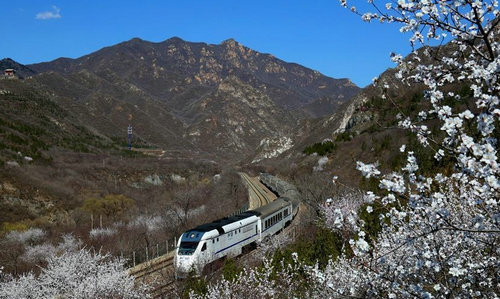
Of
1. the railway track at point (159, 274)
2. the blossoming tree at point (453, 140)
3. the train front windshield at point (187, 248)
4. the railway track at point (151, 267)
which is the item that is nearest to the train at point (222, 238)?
the train front windshield at point (187, 248)

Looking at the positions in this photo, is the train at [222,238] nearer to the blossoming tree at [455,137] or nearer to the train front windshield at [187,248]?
the train front windshield at [187,248]

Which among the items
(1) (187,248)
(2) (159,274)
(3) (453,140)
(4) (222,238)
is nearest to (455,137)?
(3) (453,140)

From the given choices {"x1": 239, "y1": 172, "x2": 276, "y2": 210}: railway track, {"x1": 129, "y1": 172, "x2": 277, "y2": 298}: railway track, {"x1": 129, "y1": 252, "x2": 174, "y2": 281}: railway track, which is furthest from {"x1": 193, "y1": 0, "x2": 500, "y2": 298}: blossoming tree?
{"x1": 239, "y1": 172, "x2": 276, "y2": 210}: railway track

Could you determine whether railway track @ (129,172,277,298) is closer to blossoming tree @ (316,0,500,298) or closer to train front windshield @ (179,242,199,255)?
train front windshield @ (179,242,199,255)

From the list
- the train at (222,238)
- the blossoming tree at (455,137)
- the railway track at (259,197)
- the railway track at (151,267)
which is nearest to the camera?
the blossoming tree at (455,137)

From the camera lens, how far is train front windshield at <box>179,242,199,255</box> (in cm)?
2444

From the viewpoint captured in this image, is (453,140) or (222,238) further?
(222,238)

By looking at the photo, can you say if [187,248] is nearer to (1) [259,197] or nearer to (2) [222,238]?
(2) [222,238]

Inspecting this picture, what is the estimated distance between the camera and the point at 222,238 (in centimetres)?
2697

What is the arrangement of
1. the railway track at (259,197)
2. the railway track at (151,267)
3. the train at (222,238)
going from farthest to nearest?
the railway track at (259,197)
the railway track at (151,267)
the train at (222,238)

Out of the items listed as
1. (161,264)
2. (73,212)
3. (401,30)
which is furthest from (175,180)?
(401,30)

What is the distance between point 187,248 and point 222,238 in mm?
2842

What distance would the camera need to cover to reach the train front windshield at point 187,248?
80.2 ft

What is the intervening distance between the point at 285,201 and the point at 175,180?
45.2 metres
